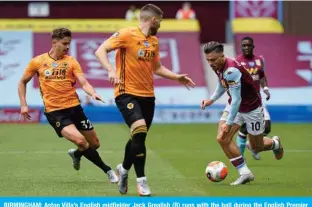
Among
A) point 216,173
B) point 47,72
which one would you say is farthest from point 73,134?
point 216,173

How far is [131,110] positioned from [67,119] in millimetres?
1750

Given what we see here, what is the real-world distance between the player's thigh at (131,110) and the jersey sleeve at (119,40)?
0.65 metres

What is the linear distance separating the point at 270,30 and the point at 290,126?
444 centimetres

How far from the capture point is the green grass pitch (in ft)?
41.7

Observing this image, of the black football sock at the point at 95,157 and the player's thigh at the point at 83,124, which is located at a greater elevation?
A: the player's thigh at the point at 83,124

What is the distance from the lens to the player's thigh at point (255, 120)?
1395 cm

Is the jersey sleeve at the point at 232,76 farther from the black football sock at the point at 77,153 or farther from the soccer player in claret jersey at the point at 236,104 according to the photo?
the black football sock at the point at 77,153

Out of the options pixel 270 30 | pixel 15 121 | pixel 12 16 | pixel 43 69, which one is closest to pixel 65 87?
pixel 43 69

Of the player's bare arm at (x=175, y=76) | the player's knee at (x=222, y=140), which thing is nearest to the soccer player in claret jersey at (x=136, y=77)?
the player's bare arm at (x=175, y=76)

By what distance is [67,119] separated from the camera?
13.5m

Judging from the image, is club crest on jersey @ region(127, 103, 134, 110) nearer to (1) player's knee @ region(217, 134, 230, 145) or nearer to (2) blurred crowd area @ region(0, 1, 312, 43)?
(1) player's knee @ region(217, 134, 230, 145)

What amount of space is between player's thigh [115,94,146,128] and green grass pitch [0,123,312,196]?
3.20 feet

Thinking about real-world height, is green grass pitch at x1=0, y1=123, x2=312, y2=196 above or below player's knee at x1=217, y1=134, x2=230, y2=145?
below

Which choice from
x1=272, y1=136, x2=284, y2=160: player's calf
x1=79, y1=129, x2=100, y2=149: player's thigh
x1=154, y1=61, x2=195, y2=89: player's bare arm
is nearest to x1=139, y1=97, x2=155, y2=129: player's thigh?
x1=154, y1=61, x2=195, y2=89: player's bare arm
